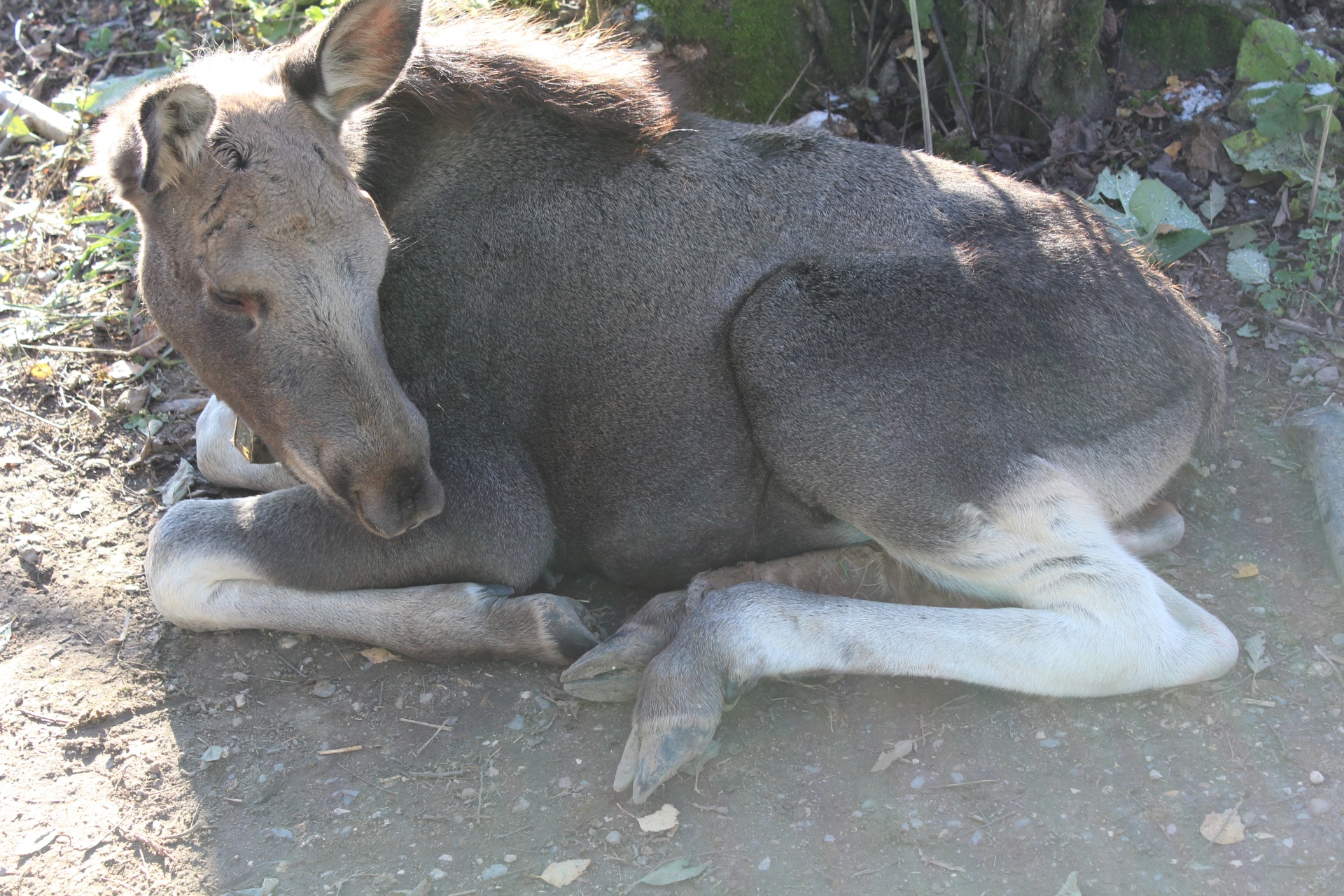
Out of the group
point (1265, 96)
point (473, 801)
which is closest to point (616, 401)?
point (473, 801)

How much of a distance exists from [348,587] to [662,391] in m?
1.53

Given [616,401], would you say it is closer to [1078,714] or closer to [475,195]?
[475,195]

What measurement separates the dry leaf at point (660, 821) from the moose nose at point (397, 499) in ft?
4.46

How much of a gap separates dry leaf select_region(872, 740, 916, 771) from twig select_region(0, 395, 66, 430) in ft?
14.7

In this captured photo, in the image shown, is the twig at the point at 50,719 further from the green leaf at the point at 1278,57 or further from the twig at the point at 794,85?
the green leaf at the point at 1278,57

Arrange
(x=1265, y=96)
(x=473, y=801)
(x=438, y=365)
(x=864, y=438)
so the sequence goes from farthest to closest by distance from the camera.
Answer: (x=1265, y=96), (x=438, y=365), (x=864, y=438), (x=473, y=801)

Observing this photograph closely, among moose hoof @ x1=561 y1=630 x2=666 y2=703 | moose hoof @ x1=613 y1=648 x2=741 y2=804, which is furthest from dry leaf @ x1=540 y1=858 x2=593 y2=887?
moose hoof @ x1=561 y1=630 x2=666 y2=703

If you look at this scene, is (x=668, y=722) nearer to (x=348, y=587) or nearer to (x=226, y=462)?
(x=348, y=587)

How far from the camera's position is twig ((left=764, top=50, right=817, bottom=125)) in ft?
20.8

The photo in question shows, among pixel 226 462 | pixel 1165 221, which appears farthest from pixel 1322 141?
pixel 226 462

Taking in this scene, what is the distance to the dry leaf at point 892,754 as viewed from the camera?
393 centimetres

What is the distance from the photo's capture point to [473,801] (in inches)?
154

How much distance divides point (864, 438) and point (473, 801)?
2.00 metres

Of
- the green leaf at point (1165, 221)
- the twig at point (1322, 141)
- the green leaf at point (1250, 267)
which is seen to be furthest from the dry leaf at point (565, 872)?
the twig at point (1322, 141)
